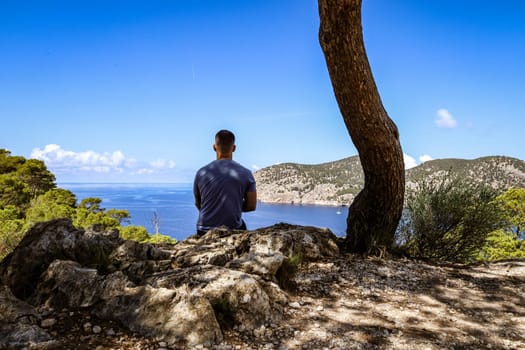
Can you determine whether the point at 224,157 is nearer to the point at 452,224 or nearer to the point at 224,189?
the point at 224,189

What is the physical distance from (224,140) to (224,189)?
600 millimetres

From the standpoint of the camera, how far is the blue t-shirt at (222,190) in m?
4.04

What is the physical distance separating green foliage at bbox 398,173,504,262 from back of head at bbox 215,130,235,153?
113 inches

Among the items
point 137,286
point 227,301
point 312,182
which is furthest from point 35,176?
point 312,182

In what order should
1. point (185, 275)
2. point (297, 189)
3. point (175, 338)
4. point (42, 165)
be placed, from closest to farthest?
point (175, 338), point (185, 275), point (42, 165), point (297, 189)

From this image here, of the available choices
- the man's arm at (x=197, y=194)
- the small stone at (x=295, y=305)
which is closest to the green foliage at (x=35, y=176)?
the man's arm at (x=197, y=194)

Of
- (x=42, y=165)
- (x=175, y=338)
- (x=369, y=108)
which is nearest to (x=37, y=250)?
(x=175, y=338)

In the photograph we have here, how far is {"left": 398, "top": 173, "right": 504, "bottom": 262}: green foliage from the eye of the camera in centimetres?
519

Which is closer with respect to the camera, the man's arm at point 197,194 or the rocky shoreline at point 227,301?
the rocky shoreline at point 227,301

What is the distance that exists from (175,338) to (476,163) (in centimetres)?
7197

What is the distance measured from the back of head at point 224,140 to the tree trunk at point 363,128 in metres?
1.39

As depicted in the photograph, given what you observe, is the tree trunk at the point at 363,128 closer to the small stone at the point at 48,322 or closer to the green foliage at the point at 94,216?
the small stone at the point at 48,322

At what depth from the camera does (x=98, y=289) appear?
2.35m

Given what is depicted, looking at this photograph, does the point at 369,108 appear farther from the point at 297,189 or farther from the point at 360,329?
the point at 297,189
